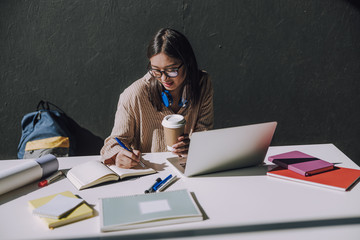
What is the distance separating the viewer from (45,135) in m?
2.54

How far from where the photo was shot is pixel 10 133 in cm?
282

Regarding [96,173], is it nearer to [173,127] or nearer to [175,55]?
[173,127]

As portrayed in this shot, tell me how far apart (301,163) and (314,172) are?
8 centimetres

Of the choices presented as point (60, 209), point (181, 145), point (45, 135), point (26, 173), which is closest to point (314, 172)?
point (181, 145)

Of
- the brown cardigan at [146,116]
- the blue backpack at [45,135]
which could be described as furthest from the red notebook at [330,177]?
the blue backpack at [45,135]

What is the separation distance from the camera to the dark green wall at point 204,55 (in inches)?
103

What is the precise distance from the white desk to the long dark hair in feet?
2.10

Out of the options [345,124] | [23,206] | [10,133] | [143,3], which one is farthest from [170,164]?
[345,124]

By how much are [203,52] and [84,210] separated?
190cm

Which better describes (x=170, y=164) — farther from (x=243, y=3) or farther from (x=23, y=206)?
(x=243, y=3)

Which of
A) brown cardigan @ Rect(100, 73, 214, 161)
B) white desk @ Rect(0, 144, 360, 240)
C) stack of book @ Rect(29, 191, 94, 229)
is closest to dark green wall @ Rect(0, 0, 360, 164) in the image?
brown cardigan @ Rect(100, 73, 214, 161)

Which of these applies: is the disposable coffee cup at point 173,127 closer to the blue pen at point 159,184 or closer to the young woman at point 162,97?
the blue pen at point 159,184

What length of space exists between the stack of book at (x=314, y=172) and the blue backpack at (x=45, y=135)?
1738 mm

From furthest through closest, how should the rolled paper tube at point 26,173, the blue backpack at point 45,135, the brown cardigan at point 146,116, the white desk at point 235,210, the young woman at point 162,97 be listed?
1. the blue backpack at point 45,135
2. the brown cardigan at point 146,116
3. the young woman at point 162,97
4. the rolled paper tube at point 26,173
5. the white desk at point 235,210
